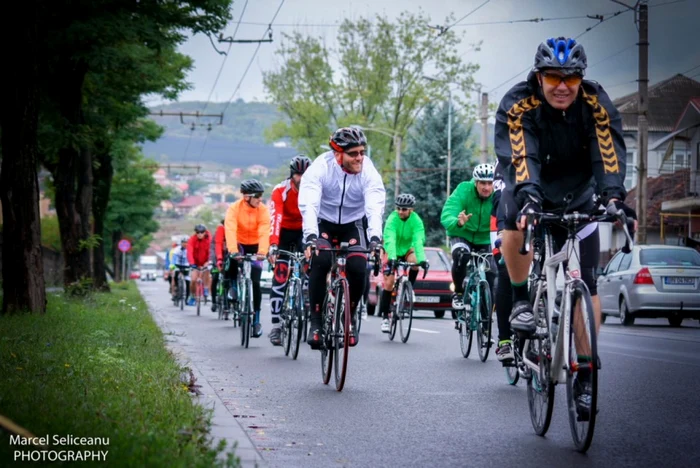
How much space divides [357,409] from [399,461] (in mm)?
2091

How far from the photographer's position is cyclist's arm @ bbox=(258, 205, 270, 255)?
14.3 m

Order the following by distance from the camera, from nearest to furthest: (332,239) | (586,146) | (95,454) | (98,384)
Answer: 1. (95,454)
2. (586,146)
3. (98,384)
4. (332,239)

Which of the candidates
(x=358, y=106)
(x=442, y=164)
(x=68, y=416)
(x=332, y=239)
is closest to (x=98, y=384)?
(x=68, y=416)

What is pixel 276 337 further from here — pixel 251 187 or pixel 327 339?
pixel 327 339

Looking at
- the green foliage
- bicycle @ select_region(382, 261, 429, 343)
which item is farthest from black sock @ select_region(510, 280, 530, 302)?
the green foliage

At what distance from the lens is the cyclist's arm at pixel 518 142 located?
20.8ft

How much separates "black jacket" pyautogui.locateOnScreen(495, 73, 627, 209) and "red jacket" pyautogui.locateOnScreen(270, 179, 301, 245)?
6.19 m

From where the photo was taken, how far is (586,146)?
261 inches

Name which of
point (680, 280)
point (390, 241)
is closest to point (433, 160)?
point (680, 280)

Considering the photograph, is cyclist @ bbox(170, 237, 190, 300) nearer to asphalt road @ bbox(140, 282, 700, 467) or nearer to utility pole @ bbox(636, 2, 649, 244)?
utility pole @ bbox(636, 2, 649, 244)

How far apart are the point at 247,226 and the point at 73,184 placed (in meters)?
12.3

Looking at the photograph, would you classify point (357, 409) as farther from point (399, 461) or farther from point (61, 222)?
point (61, 222)

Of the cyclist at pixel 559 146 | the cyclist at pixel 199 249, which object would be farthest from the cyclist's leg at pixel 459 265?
the cyclist at pixel 199 249

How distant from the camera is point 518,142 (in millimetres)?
Result: 6461
